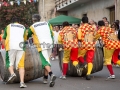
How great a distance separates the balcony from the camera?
27.3 metres

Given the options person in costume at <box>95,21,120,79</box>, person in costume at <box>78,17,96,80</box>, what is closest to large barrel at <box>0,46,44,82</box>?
person in costume at <box>78,17,96,80</box>

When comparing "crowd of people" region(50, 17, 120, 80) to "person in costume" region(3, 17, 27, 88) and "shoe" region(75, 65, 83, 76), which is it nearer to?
"shoe" region(75, 65, 83, 76)

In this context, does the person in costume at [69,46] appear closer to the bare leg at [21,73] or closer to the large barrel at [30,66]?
the large barrel at [30,66]

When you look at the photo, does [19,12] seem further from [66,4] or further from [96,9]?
[96,9]

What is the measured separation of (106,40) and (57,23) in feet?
41.2

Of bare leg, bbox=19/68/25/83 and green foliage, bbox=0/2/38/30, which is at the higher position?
green foliage, bbox=0/2/38/30

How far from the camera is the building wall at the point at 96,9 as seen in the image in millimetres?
22500

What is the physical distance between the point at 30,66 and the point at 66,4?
22.4 m

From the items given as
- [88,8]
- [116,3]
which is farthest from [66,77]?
[88,8]

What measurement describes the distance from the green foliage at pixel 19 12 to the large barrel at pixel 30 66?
27032 millimetres

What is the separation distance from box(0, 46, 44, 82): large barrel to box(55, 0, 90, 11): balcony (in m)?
18.3

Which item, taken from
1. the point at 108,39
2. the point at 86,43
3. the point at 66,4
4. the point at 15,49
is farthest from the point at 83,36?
the point at 66,4

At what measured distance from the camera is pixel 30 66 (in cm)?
836

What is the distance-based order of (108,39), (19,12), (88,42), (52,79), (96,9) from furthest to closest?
1. (19,12)
2. (96,9)
3. (108,39)
4. (88,42)
5. (52,79)
